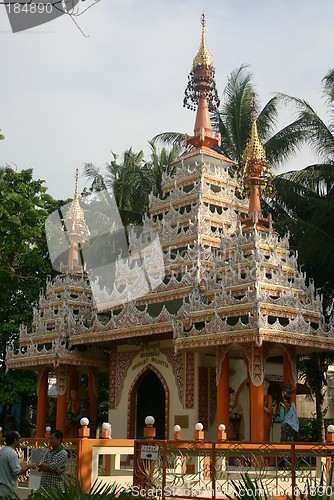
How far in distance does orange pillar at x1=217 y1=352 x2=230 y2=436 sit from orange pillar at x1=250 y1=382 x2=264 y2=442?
33.2 inches

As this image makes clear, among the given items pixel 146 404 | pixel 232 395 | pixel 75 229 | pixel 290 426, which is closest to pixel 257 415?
pixel 290 426

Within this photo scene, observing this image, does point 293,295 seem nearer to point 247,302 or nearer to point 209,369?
point 247,302

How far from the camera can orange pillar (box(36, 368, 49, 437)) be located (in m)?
20.8

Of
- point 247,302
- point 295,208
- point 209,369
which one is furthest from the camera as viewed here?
point 295,208

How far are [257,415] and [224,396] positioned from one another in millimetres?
1064

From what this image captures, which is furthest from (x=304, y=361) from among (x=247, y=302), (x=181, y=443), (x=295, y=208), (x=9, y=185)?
(x=181, y=443)

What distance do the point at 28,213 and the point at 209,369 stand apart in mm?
9642

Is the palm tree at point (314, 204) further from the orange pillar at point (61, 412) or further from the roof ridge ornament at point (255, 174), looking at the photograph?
the orange pillar at point (61, 412)

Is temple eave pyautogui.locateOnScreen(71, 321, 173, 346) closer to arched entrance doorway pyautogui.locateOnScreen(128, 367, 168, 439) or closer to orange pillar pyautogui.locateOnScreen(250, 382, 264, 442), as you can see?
arched entrance doorway pyautogui.locateOnScreen(128, 367, 168, 439)

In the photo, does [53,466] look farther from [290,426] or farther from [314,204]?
[314,204]

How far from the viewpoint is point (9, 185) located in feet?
84.1

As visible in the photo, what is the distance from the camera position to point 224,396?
52.0 feet

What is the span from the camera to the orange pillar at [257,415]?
588 inches

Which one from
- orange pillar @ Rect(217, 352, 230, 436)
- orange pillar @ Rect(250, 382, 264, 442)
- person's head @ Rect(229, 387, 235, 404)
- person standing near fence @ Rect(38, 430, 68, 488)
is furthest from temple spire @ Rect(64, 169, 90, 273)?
person standing near fence @ Rect(38, 430, 68, 488)
